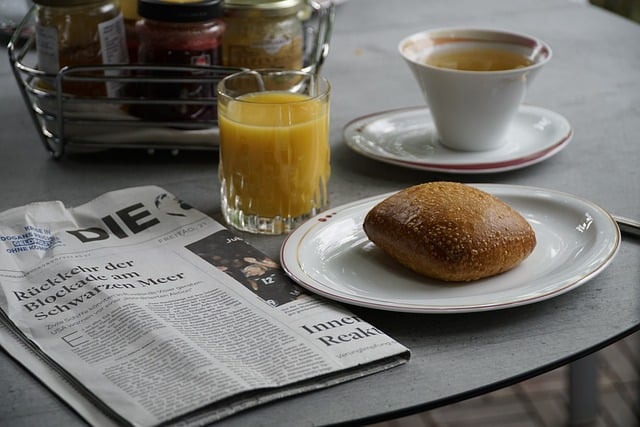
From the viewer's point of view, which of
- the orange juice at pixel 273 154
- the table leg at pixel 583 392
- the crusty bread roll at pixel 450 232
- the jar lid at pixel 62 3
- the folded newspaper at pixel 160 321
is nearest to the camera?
the folded newspaper at pixel 160 321

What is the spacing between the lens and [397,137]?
1005 millimetres

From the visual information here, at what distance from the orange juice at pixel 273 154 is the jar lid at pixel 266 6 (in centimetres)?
15

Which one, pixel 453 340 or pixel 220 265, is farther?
pixel 220 265

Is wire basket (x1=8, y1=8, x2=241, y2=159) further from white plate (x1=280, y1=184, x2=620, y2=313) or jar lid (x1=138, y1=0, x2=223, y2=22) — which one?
white plate (x1=280, y1=184, x2=620, y2=313)

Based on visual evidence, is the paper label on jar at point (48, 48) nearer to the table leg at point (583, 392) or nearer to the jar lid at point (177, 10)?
the jar lid at point (177, 10)

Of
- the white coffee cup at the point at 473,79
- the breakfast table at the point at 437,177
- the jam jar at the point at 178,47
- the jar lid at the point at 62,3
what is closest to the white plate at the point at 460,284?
the breakfast table at the point at 437,177

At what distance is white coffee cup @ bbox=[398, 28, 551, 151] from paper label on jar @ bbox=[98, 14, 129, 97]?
0.98 ft

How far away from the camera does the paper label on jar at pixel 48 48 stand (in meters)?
0.93

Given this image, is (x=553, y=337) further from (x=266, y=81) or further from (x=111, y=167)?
(x=111, y=167)

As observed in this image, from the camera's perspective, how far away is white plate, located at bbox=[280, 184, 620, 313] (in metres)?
0.67

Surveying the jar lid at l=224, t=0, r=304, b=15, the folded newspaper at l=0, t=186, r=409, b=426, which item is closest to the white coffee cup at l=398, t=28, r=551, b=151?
the jar lid at l=224, t=0, r=304, b=15

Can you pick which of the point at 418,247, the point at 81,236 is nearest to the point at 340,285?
the point at 418,247

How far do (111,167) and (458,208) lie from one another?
423 millimetres

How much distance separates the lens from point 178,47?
91 cm
